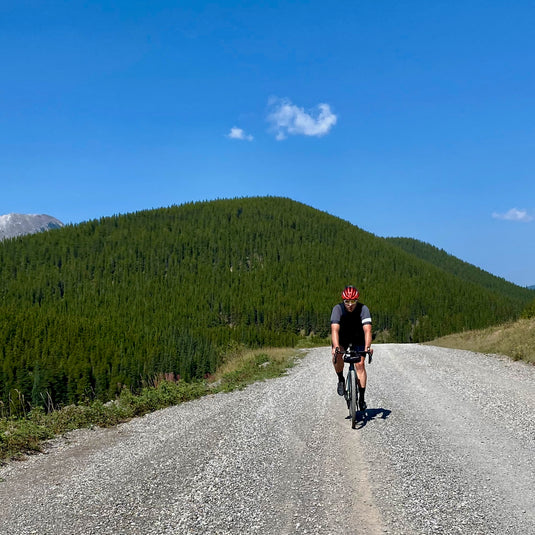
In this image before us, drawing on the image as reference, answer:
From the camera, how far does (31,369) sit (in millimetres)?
76438

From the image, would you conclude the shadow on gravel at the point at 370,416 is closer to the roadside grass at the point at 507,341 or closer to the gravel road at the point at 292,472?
the gravel road at the point at 292,472

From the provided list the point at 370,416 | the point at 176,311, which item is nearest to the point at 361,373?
the point at 370,416

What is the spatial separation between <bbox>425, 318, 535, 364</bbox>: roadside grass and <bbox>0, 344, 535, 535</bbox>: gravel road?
991 cm

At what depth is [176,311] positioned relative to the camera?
5522 inches

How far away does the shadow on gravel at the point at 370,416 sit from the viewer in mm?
9850

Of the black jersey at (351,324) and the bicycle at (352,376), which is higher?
the black jersey at (351,324)

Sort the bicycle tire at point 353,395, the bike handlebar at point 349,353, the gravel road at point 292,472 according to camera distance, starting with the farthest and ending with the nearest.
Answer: the bike handlebar at point 349,353, the bicycle tire at point 353,395, the gravel road at point 292,472

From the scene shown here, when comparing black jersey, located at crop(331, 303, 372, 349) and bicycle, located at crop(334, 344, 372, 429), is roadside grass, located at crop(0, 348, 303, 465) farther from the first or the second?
black jersey, located at crop(331, 303, 372, 349)

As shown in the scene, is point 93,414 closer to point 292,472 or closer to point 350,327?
point 292,472

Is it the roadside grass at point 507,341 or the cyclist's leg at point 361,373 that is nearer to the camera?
the cyclist's leg at point 361,373

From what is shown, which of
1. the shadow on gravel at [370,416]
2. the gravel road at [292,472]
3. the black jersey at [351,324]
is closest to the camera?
the gravel road at [292,472]

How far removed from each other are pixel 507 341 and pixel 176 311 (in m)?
122

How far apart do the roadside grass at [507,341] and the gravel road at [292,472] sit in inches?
390

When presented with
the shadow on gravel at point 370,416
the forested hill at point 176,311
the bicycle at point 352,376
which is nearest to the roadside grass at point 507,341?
the shadow on gravel at point 370,416
